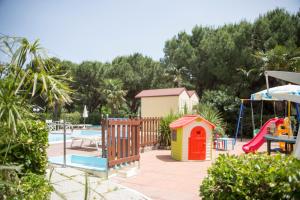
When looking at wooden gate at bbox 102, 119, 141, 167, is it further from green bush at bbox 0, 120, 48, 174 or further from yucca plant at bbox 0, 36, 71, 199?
yucca plant at bbox 0, 36, 71, 199

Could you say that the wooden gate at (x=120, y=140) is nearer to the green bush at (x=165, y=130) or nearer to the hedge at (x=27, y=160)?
the hedge at (x=27, y=160)

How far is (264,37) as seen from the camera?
2355cm

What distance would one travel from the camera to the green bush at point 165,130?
13.2 m

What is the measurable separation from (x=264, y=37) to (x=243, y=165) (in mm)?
23030

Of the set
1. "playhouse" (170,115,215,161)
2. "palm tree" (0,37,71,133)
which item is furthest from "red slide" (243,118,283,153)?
"palm tree" (0,37,71,133)

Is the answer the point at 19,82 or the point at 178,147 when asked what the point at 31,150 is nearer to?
the point at 19,82

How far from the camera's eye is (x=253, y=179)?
9.68 feet

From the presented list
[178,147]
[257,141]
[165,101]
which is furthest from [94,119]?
[257,141]

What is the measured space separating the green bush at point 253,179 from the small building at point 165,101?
2078 cm

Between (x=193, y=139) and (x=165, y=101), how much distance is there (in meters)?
15.1

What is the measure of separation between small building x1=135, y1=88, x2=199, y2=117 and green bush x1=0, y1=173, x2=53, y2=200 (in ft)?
66.5

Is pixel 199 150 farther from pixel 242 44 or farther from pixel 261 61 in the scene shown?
pixel 242 44

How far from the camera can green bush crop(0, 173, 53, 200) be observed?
11.6 ft

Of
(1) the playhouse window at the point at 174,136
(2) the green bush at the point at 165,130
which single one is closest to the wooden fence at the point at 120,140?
(1) the playhouse window at the point at 174,136
